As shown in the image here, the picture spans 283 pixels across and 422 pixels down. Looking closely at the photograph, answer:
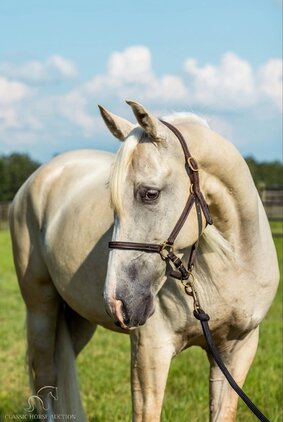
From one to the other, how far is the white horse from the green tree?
171 ft

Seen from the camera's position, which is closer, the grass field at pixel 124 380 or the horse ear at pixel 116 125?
the horse ear at pixel 116 125

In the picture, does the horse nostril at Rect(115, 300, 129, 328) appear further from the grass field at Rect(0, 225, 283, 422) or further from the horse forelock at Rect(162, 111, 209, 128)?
the grass field at Rect(0, 225, 283, 422)

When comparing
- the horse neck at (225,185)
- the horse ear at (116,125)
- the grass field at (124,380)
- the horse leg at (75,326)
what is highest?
the horse ear at (116,125)

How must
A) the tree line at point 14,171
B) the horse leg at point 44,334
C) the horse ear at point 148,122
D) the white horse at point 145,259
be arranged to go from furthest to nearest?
the tree line at point 14,171 → the horse leg at point 44,334 → the white horse at point 145,259 → the horse ear at point 148,122

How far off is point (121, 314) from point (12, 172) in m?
58.7

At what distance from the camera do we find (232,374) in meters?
3.29

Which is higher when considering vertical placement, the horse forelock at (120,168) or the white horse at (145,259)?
the horse forelock at (120,168)

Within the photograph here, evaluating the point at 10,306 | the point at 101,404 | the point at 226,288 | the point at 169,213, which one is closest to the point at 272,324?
the point at 101,404

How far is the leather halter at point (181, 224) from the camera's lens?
2621 millimetres

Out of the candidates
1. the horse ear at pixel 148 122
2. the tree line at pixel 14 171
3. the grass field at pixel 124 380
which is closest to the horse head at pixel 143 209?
the horse ear at pixel 148 122

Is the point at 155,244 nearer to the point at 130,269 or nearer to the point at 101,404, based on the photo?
the point at 130,269

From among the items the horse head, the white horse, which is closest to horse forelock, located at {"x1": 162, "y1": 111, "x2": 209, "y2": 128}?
the white horse

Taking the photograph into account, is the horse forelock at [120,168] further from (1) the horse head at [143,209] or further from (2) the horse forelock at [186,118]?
(2) the horse forelock at [186,118]

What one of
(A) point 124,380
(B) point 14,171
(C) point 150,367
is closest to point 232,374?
(C) point 150,367
